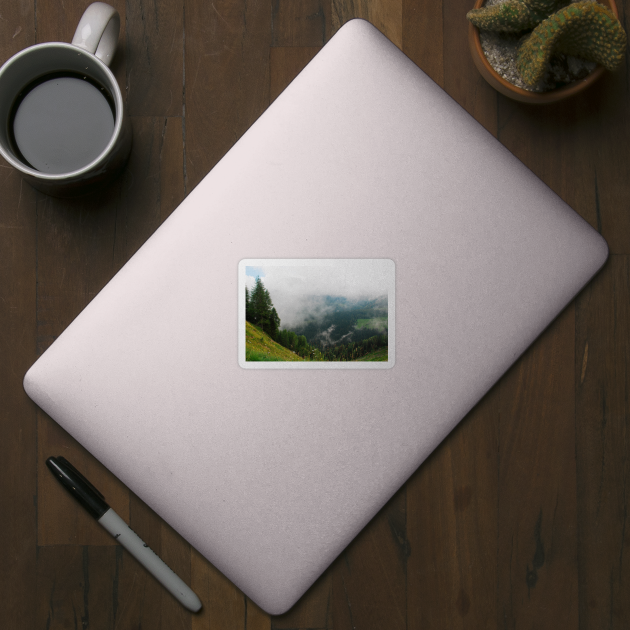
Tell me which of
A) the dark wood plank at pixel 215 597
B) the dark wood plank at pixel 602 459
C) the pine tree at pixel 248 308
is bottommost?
the dark wood plank at pixel 602 459

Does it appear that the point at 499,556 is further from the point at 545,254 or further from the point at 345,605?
the point at 545,254

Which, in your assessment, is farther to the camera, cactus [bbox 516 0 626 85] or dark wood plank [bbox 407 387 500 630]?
dark wood plank [bbox 407 387 500 630]

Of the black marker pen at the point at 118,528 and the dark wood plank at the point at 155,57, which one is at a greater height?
the dark wood plank at the point at 155,57

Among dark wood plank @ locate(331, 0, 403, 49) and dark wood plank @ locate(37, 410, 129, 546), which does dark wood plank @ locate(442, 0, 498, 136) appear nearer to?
dark wood plank @ locate(331, 0, 403, 49)

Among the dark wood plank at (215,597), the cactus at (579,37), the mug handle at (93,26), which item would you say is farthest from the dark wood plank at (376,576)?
the mug handle at (93,26)

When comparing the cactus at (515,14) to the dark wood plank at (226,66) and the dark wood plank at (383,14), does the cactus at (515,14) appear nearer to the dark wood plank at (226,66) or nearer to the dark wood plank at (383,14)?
the dark wood plank at (383,14)

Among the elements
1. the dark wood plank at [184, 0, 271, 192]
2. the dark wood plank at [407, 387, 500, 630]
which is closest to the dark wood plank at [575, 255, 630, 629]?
the dark wood plank at [407, 387, 500, 630]
